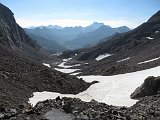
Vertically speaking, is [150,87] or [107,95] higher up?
[150,87]

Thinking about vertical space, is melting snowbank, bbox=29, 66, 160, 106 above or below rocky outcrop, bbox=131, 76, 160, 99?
below

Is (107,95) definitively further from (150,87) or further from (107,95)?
(150,87)

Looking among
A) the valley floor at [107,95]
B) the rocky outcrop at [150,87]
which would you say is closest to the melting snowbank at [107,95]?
the valley floor at [107,95]

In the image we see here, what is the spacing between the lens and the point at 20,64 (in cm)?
5312

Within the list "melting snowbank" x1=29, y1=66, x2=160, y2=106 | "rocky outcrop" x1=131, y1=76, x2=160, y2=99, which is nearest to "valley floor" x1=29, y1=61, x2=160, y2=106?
"melting snowbank" x1=29, y1=66, x2=160, y2=106

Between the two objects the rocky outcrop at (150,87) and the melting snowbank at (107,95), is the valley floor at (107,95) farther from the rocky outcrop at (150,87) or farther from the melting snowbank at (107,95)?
the rocky outcrop at (150,87)

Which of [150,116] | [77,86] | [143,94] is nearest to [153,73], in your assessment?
[77,86]

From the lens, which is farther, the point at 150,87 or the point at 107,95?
the point at 107,95

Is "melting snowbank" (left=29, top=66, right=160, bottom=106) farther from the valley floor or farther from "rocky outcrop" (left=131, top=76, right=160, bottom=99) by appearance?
"rocky outcrop" (left=131, top=76, right=160, bottom=99)

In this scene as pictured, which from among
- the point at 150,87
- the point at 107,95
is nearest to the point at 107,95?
the point at 107,95

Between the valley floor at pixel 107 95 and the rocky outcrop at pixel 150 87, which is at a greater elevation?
the rocky outcrop at pixel 150 87

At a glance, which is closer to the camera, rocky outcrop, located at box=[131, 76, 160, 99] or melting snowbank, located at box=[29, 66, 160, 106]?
rocky outcrop, located at box=[131, 76, 160, 99]

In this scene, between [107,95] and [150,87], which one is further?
[107,95]

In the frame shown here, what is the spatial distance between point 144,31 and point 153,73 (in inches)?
5483
